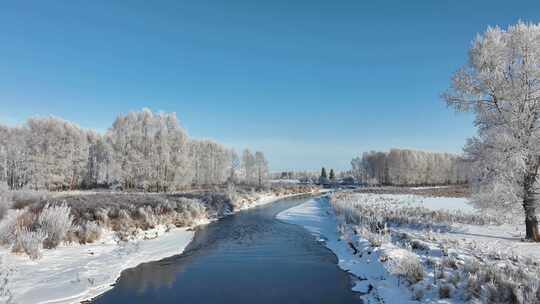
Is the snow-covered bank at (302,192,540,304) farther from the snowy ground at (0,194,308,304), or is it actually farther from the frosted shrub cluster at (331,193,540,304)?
the snowy ground at (0,194,308,304)

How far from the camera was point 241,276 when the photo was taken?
9148mm

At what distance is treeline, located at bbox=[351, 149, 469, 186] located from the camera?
8875cm

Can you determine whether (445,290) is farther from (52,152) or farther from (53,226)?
(52,152)

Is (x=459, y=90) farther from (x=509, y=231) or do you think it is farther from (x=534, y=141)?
(x=509, y=231)

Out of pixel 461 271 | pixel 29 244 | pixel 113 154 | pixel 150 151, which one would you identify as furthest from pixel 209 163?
pixel 461 271

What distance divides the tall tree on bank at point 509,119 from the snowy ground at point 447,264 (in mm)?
1584

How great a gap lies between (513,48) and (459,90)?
2.15 metres

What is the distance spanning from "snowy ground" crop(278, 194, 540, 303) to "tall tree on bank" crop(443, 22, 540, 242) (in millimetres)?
1584

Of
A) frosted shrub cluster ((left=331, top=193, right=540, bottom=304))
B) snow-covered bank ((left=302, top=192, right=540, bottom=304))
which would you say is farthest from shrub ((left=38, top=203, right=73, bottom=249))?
frosted shrub cluster ((left=331, top=193, right=540, bottom=304))

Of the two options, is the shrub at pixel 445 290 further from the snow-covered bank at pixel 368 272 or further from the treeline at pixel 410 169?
the treeline at pixel 410 169

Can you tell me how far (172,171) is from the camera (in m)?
38.5

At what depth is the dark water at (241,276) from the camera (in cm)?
743

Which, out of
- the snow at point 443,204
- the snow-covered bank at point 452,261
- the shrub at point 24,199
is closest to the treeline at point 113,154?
the shrub at point 24,199

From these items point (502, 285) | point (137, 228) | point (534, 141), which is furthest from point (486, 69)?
point (137, 228)
